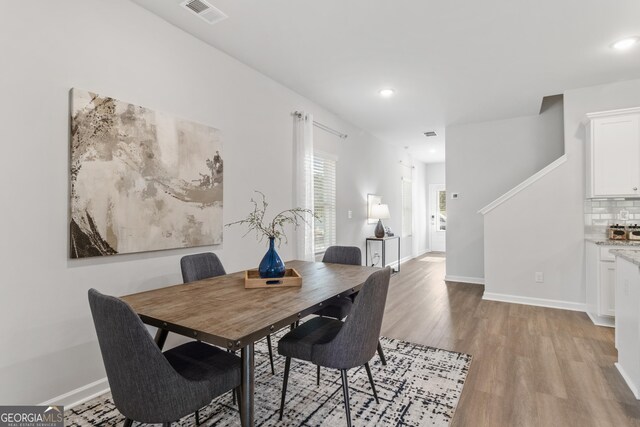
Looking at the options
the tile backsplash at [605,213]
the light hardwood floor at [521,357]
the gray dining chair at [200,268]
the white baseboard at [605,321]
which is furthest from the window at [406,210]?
the gray dining chair at [200,268]

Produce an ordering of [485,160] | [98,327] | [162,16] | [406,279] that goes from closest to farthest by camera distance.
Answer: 1. [98,327]
2. [162,16]
3. [485,160]
4. [406,279]

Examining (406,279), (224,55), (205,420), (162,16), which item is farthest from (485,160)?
(205,420)

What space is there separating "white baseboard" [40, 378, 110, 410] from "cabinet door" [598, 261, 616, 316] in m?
4.65

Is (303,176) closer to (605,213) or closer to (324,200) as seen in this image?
(324,200)

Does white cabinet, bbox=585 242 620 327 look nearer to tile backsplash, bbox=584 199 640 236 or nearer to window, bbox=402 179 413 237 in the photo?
tile backsplash, bbox=584 199 640 236

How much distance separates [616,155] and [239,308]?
439 centimetres

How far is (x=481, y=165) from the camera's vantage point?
5539mm

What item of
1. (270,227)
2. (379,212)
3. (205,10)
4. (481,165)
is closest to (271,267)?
(270,227)

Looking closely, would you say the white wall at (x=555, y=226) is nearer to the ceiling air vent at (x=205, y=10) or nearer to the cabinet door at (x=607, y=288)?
the cabinet door at (x=607, y=288)

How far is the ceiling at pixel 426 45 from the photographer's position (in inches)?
96.8

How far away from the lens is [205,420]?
6.29ft

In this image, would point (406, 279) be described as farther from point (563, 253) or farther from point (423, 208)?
point (423, 208)

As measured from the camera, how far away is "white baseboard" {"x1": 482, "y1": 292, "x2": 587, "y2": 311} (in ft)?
13.3

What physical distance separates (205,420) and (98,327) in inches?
38.8
